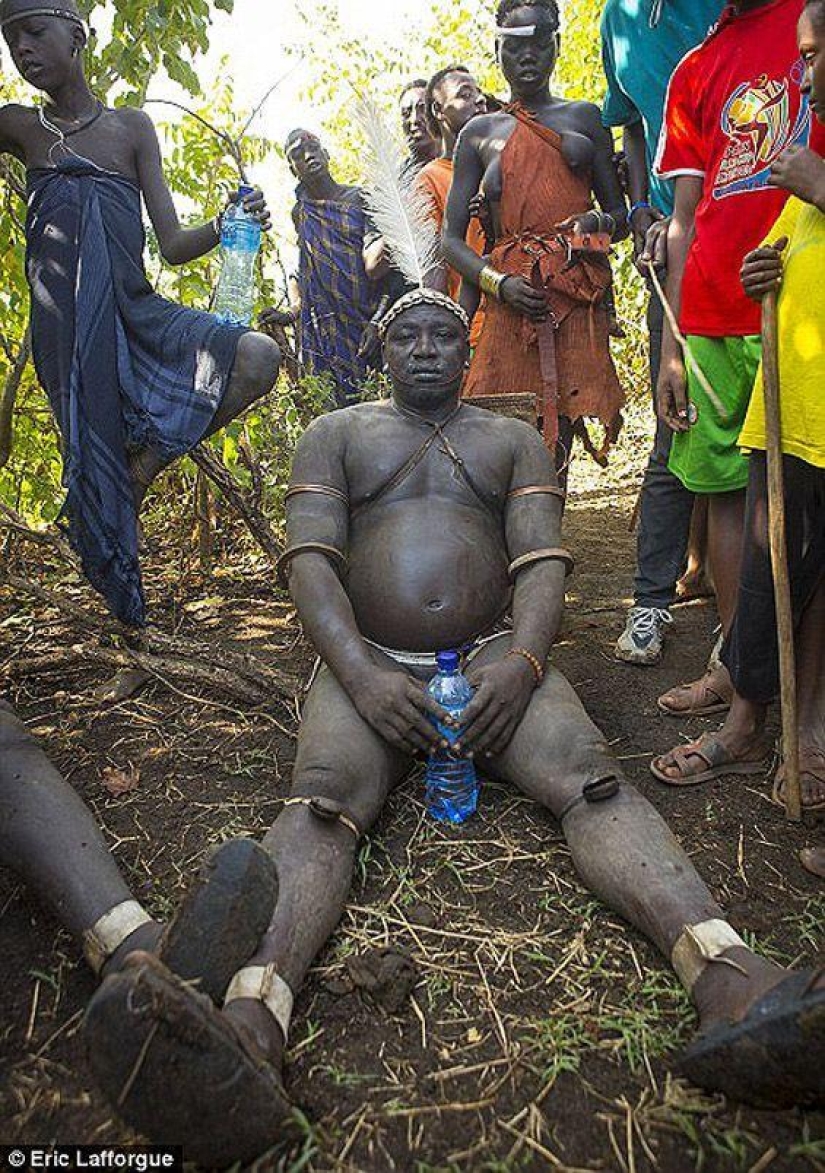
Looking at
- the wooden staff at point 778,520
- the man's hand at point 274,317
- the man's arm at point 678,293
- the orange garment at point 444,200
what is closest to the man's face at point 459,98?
the orange garment at point 444,200

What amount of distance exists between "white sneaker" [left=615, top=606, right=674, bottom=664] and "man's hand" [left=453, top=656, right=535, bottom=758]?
1.36 metres

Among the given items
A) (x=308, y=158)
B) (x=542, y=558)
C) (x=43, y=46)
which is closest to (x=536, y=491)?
(x=542, y=558)

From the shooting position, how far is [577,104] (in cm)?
421

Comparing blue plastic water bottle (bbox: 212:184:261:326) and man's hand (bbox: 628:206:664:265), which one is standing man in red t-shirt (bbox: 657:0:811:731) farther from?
blue plastic water bottle (bbox: 212:184:261:326)

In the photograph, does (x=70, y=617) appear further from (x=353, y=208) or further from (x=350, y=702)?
(x=353, y=208)

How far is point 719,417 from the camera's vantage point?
3104mm

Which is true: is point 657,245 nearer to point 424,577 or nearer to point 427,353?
point 427,353

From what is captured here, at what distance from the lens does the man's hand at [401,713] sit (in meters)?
2.40

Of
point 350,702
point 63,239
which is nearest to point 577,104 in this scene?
point 63,239

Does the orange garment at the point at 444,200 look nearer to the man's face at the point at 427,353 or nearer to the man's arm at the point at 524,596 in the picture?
the man's face at the point at 427,353

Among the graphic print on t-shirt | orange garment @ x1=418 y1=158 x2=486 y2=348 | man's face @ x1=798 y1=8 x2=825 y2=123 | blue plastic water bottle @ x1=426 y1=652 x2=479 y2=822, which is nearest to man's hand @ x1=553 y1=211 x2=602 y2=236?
orange garment @ x1=418 y1=158 x2=486 y2=348

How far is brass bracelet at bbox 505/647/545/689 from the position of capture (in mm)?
2539

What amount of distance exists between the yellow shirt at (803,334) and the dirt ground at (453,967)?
108 centimetres

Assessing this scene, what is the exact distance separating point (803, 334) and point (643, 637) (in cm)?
158
